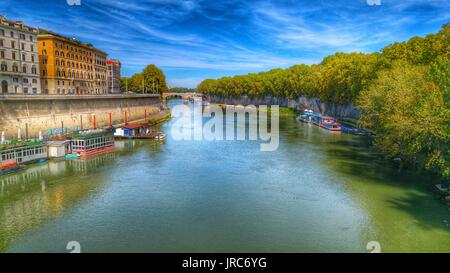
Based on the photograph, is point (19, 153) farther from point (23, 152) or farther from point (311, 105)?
point (311, 105)

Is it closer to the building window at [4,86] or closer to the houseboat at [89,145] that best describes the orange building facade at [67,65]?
the building window at [4,86]

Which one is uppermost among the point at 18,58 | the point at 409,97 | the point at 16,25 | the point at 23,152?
the point at 16,25

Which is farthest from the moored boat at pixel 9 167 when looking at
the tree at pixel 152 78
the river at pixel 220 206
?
the tree at pixel 152 78

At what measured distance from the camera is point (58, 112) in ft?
189

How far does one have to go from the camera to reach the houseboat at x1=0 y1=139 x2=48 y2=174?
36031 mm

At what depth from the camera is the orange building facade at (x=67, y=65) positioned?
267ft

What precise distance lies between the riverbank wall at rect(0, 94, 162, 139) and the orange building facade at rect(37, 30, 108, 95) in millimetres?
13215

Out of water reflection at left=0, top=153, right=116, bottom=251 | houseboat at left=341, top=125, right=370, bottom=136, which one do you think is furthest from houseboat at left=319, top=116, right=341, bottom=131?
water reflection at left=0, top=153, right=116, bottom=251

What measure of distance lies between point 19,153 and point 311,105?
98805 mm

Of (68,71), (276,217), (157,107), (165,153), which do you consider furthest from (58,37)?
(276,217)

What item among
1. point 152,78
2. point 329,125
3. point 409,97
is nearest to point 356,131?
point 329,125

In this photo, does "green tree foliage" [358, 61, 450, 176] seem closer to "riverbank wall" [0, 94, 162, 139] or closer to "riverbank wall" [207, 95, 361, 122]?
"riverbank wall" [207, 95, 361, 122]

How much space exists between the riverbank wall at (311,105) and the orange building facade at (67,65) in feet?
226
